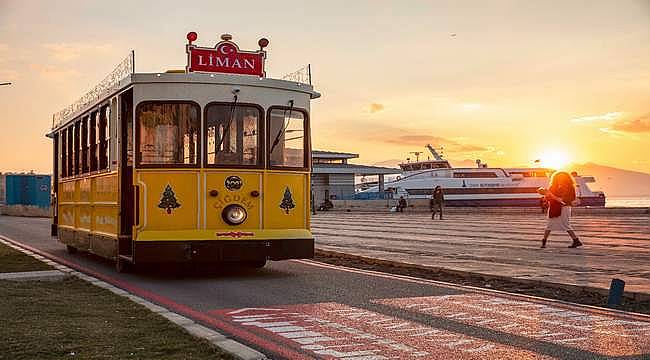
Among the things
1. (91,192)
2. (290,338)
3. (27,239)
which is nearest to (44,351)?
(290,338)

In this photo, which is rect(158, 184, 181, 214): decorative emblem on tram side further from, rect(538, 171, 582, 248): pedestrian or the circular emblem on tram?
rect(538, 171, 582, 248): pedestrian

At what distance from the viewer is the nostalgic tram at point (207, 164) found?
40.1 feet

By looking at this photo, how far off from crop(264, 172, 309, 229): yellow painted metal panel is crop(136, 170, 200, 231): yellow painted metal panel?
1.13 meters

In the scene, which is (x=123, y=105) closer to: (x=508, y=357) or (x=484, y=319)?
(x=484, y=319)

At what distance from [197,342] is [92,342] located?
88 cm

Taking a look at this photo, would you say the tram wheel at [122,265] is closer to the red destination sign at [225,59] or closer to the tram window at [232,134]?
the tram window at [232,134]

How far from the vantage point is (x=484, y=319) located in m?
8.31

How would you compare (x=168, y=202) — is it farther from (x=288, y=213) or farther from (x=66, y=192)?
(x=66, y=192)

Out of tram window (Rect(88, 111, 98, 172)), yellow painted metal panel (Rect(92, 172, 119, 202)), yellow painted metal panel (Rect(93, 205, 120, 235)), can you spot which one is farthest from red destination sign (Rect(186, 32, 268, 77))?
yellow painted metal panel (Rect(93, 205, 120, 235))

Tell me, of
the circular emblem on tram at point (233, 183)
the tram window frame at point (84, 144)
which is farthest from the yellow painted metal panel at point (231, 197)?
the tram window frame at point (84, 144)

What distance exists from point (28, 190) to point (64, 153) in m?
47.2

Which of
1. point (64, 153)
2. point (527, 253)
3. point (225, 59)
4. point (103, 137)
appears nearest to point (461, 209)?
point (527, 253)

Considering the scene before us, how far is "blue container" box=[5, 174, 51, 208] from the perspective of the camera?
6150cm

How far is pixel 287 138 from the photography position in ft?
43.1
